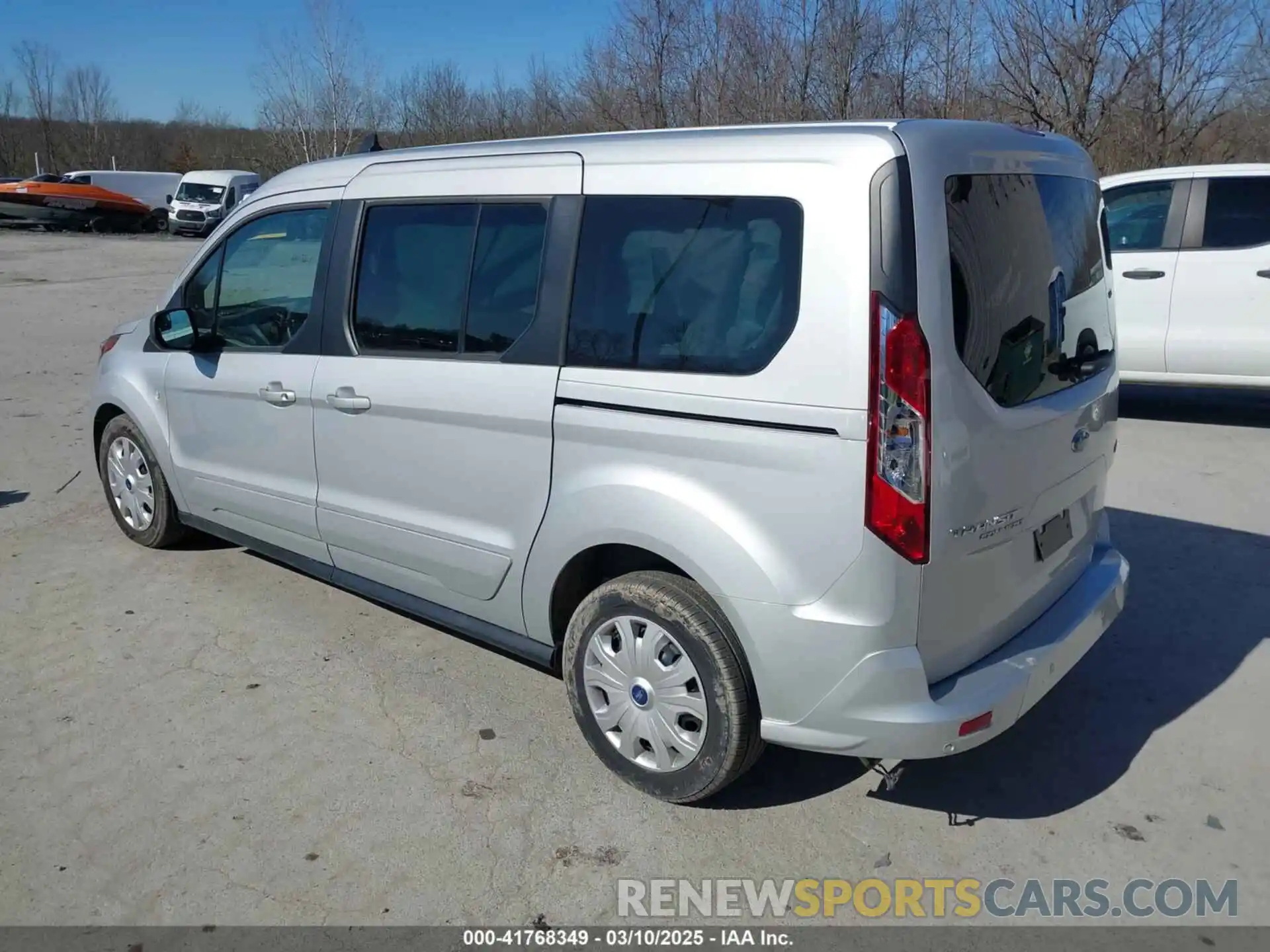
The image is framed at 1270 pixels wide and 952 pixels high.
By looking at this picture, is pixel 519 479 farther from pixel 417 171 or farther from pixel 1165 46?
pixel 1165 46

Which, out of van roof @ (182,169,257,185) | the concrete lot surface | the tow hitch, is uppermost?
Answer: van roof @ (182,169,257,185)

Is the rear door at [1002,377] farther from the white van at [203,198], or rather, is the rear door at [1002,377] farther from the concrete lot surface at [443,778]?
the white van at [203,198]

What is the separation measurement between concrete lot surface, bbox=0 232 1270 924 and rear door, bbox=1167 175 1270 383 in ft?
10.1

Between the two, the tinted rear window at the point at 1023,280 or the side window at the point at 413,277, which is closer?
the tinted rear window at the point at 1023,280

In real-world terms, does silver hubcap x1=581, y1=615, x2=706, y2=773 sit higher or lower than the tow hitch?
higher

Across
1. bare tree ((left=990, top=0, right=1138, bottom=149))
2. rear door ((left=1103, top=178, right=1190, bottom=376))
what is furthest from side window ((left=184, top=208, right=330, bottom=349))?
bare tree ((left=990, top=0, right=1138, bottom=149))

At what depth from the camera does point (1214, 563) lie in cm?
540

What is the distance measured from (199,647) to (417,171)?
7.29 feet

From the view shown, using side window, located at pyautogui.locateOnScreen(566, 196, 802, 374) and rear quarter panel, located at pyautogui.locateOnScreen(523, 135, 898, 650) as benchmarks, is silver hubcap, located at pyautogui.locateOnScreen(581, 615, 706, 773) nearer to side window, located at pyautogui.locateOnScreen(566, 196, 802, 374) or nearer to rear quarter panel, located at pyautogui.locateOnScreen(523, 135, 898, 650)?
rear quarter panel, located at pyautogui.locateOnScreen(523, 135, 898, 650)

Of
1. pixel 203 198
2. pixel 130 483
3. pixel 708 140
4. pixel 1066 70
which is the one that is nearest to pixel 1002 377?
pixel 708 140

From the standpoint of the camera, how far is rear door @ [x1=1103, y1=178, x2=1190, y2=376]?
809 centimetres

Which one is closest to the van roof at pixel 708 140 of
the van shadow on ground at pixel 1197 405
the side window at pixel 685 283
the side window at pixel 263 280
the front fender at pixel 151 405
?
the side window at pixel 685 283

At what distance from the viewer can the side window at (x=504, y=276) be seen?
359 cm

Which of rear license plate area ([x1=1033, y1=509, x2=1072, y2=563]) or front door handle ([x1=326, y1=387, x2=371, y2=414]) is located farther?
front door handle ([x1=326, y1=387, x2=371, y2=414])
